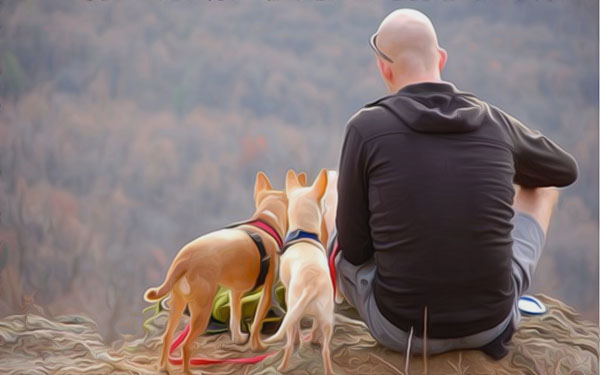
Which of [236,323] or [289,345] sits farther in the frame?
[236,323]

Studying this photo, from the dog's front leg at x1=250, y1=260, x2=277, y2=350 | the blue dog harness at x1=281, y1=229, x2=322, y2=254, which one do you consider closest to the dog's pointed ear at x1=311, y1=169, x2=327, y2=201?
the blue dog harness at x1=281, y1=229, x2=322, y2=254

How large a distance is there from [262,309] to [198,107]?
98 cm

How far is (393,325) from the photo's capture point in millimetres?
1714

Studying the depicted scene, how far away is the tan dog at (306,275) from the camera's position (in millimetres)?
1579

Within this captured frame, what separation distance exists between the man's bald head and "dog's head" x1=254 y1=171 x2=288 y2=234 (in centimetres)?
46

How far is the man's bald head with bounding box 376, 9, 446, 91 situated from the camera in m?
1.74

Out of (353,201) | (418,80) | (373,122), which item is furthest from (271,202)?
(418,80)

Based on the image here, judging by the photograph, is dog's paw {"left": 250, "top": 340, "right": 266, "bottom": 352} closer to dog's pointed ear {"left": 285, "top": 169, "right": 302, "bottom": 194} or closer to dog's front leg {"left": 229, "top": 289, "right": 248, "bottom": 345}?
dog's front leg {"left": 229, "top": 289, "right": 248, "bottom": 345}

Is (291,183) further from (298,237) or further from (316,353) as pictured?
(316,353)

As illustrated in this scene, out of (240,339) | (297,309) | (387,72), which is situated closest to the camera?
(297,309)

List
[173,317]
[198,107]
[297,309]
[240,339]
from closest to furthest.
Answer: [297,309]
[173,317]
[240,339]
[198,107]

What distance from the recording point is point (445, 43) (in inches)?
101

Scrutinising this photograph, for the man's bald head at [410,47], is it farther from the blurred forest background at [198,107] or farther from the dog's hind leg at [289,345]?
the blurred forest background at [198,107]

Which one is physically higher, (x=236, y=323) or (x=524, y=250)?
(x=524, y=250)
